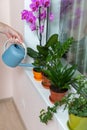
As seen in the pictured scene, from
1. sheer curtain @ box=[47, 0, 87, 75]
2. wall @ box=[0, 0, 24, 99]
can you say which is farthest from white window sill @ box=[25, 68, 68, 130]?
wall @ box=[0, 0, 24, 99]

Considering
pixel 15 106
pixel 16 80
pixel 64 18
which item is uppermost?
pixel 64 18

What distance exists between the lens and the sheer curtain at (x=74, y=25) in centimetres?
142

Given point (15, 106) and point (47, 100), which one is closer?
point (47, 100)

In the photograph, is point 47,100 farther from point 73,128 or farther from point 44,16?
point 44,16

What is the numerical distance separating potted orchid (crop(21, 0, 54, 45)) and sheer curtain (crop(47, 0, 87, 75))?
0.09 meters

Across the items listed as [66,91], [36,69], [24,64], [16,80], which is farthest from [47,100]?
[16,80]

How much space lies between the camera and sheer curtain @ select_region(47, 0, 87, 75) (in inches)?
56.1

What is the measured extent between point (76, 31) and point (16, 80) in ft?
3.30

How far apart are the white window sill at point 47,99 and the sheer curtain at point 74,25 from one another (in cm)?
28

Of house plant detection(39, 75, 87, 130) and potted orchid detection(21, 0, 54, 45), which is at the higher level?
potted orchid detection(21, 0, 54, 45)

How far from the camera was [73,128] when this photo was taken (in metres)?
1.13

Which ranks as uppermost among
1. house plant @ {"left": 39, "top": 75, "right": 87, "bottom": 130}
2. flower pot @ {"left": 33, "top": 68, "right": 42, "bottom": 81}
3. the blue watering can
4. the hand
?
the hand

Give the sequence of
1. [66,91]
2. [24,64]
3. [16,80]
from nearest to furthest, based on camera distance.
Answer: [66,91], [24,64], [16,80]

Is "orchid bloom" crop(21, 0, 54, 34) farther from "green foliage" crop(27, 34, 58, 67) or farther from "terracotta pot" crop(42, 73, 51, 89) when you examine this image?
"terracotta pot" crop(42, 73, 51, 89)
